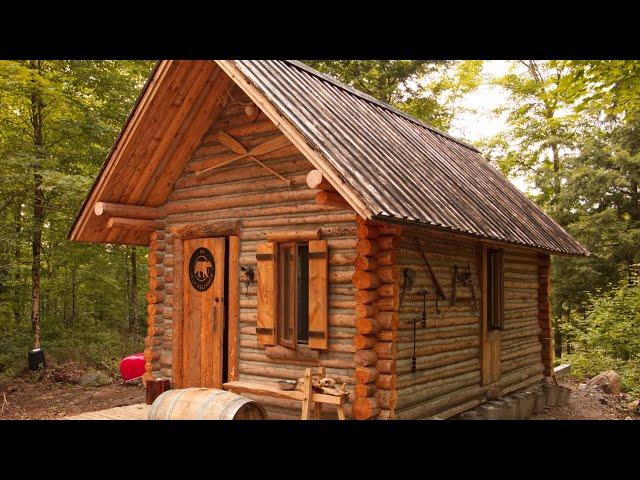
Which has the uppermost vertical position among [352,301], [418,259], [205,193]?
[205,193]

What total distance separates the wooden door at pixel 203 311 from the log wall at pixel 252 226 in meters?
0.30

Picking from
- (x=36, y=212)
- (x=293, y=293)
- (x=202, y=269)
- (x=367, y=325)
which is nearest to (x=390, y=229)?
(x=367, y=325)

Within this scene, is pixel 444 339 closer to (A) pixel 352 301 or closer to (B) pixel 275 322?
(A) pixel 352 301

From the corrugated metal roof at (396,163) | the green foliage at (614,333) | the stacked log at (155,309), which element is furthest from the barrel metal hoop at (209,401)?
the green foliage at (614,333)

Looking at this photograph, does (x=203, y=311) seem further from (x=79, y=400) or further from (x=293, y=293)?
(x=79, y=400)

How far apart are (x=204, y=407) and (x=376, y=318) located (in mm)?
2530

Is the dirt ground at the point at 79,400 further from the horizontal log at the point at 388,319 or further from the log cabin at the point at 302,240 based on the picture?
the horizontal log at the point at 388,319

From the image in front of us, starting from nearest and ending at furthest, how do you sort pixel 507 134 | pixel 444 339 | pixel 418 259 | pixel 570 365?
1. pixel 418 259
2. pixel 444 339
3. pixel 570 365
4. pixel 507 134

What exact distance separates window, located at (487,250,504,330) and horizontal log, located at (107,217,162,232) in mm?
6140

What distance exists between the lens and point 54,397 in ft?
42.9

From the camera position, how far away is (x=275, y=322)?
8867mm
